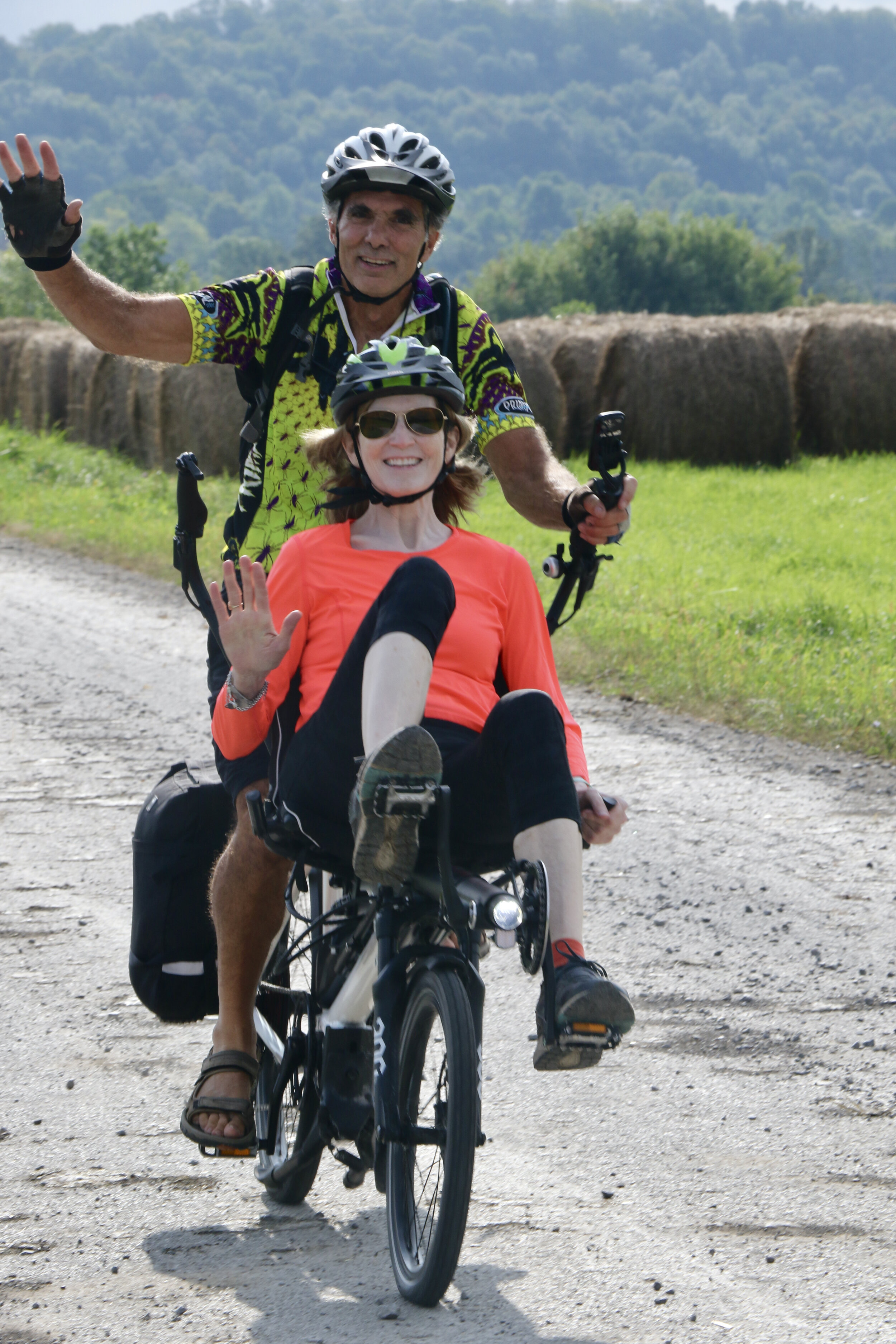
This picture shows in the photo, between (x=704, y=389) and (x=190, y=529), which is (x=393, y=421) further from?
(x=704, y=389)

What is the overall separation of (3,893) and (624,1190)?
280 cm

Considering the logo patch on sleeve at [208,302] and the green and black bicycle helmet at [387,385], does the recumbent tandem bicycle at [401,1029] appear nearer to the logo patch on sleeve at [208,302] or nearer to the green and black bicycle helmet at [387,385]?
the green and black bicycle helmet at [387,385]

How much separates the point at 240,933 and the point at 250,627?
747 millimetres

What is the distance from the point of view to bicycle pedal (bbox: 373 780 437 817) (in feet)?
8.93

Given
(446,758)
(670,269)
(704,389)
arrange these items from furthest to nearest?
(670,269) → (704,389) → (446,758)

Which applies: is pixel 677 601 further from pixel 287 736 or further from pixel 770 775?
pixel 287 736

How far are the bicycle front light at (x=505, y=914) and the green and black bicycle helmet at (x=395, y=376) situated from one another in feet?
3.48

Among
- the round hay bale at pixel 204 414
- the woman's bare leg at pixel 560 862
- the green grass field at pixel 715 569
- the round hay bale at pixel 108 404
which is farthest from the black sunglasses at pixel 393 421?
the round hay bale at pixel 108 404

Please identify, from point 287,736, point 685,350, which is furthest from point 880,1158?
point 685,350

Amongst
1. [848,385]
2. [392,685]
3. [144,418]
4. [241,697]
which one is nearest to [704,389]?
[848,385]

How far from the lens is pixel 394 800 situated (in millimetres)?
2723

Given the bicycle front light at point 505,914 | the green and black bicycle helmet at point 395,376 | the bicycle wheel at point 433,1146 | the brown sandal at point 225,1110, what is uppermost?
the green and black bicycle helmet at point 395,376

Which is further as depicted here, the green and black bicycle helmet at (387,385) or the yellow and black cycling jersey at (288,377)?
the yellow and black cycling jersey at (288,377)

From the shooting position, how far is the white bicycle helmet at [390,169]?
12.3ft
